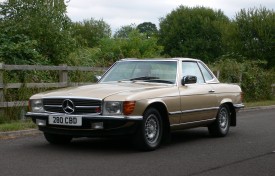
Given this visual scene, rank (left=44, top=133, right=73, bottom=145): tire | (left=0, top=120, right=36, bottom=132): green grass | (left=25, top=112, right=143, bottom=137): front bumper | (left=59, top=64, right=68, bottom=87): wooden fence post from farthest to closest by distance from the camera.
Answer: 1. (left=59, top=64, right=68, bottom=87): wooden fence post
2. (left=0, top=120, right=36, bottom=132): green grass
3. (left=44, top=133, right=73, bottom=145): tire
4. (left=25, top=112, right=143, bottom=137): front bumper

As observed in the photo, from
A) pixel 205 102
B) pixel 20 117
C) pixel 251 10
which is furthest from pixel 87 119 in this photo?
pixel 251 10

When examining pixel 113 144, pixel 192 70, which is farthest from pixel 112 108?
pixel 192 70

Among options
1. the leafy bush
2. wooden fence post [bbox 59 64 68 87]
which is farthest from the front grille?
the leafy bush

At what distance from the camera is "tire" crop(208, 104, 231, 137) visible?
10867 millimetres

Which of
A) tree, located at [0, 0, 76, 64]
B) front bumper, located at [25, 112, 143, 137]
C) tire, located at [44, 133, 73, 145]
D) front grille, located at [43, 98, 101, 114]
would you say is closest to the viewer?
front bumper, located at [25, 112, 143, 137]

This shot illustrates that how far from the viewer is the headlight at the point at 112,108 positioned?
8258 mm

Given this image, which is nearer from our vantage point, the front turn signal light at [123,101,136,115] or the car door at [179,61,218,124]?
the front turn signal light at [123,101,136,115]

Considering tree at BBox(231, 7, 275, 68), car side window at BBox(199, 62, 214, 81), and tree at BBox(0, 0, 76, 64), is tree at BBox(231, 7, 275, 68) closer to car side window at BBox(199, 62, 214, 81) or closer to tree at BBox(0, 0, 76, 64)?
tree at BBox(0, 0, 76, 64)

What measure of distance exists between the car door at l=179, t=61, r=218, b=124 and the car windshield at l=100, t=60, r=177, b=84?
280 millimetres

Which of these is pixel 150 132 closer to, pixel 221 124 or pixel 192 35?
pixel 221 124

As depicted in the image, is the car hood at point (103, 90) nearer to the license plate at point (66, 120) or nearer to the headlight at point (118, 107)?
the headlight at point (118, 107)

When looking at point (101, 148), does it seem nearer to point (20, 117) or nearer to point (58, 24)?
point (20, 117)

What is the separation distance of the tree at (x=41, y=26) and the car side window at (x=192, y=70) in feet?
26.2

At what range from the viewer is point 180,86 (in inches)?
382
